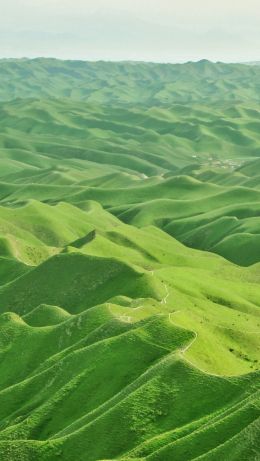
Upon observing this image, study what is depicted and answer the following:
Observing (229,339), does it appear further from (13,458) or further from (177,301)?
(13,458)

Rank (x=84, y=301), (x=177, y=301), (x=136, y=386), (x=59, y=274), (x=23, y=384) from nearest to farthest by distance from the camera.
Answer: (x=136, y=386), (x=23, y=384), (x=177, y=301), (x=84, y=301), (x=59, y=274)

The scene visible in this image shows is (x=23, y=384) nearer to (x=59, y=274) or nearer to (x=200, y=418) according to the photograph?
(x=200, y=418)

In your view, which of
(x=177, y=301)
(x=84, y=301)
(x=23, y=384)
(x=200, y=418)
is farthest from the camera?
(x=84, y=301)

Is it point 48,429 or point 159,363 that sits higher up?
point 159,363

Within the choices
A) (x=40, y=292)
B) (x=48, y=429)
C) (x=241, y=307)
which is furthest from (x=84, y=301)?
(x=48, y=429)

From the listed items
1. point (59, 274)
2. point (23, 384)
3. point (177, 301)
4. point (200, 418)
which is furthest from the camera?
point (59, 274)

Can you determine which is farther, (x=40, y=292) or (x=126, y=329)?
(x=40, y=292)

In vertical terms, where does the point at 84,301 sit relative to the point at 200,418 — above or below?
below

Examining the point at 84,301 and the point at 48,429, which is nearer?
the point at 48,429

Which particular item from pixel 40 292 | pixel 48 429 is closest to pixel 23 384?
pixel 48 429
